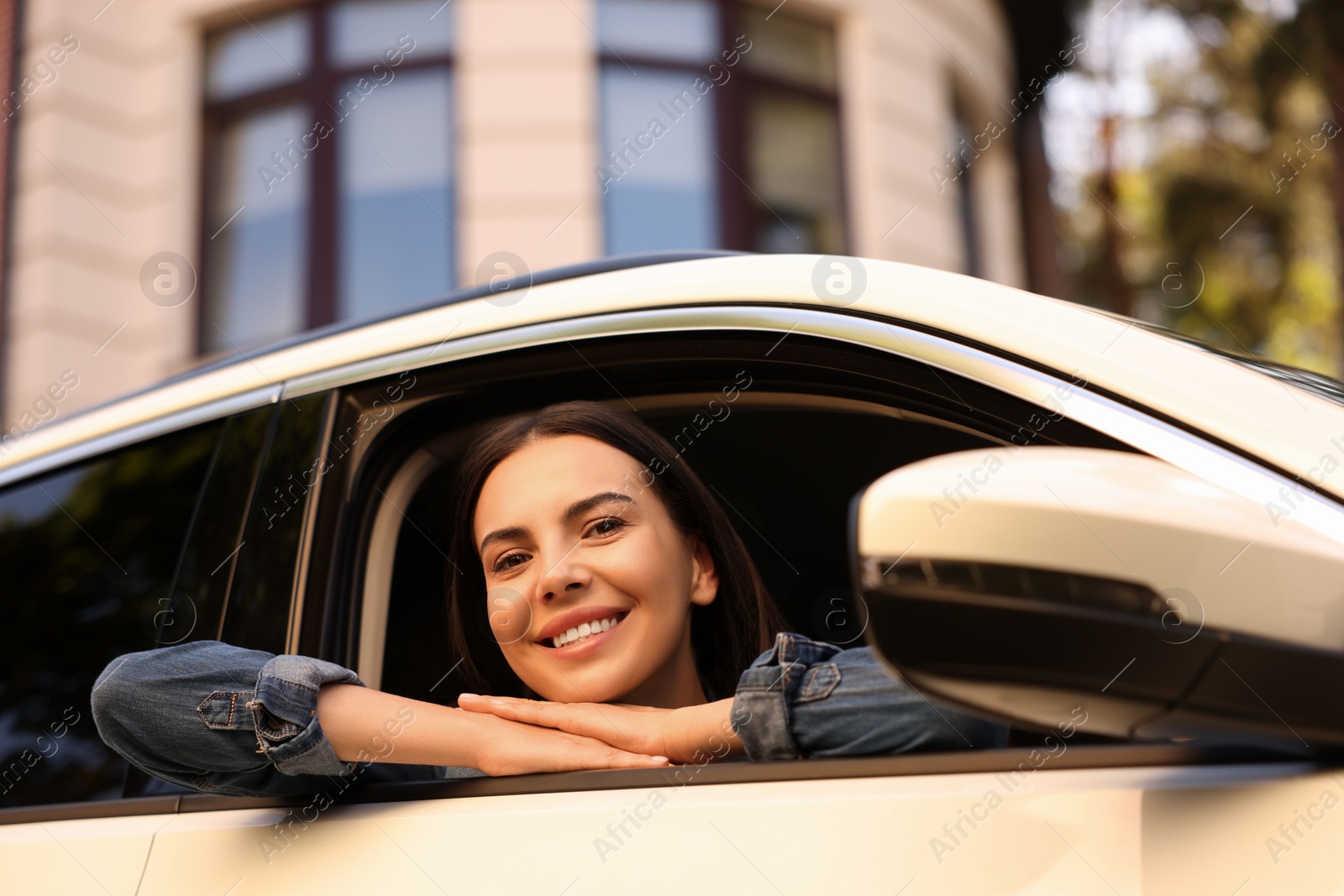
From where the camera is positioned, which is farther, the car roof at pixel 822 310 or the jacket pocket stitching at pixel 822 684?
the jacket pocket stitching at pixel 822 684

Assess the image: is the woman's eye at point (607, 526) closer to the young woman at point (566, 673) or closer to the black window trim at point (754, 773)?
the young woman at point (566, 673)

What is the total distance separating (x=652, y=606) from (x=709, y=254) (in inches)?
19.6

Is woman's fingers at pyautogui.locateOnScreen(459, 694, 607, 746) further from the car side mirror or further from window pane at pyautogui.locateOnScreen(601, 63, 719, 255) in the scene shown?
window pane at pyautogui.locateOnScreen(601, 63, 719, 255)

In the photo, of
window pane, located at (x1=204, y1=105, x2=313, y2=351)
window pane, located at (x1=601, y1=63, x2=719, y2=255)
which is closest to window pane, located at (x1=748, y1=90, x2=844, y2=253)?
window pane, located at (x1=601, y1=63, x2=719, y2=255)

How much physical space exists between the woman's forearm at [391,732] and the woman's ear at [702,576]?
49 cm

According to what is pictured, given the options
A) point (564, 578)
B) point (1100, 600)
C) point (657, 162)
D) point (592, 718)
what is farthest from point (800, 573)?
point (657, 162)

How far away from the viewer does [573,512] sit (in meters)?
1.65

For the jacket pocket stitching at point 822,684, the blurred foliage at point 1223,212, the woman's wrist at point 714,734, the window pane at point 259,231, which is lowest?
the woman's wrist at point 714,734

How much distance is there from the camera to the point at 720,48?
8070 millimetres

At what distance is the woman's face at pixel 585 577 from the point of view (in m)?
1.58

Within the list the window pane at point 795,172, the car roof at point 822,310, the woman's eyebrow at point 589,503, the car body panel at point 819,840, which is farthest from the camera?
the window pane at point 795,172

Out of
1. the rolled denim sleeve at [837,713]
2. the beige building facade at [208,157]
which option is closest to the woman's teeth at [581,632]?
the rolled denim sleeve at [837,713]

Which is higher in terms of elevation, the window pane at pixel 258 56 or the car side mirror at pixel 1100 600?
the window pane at pixel 258 56

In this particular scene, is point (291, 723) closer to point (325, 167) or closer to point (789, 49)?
point (325, 167)
